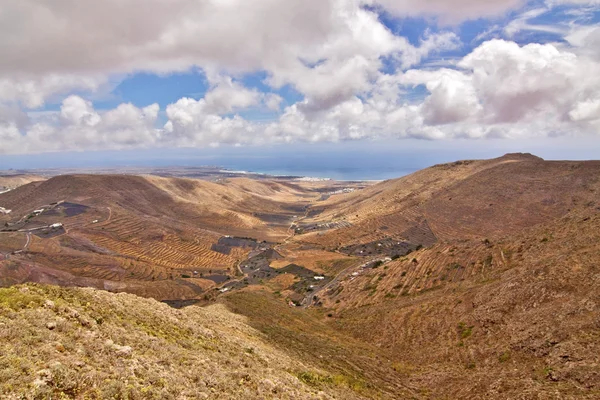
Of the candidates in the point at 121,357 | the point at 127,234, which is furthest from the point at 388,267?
the point at 127,234

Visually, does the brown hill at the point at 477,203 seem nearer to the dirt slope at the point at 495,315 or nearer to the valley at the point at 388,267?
the valley at the point at 388,267

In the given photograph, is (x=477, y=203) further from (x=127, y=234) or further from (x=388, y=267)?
(x=127, y=234)

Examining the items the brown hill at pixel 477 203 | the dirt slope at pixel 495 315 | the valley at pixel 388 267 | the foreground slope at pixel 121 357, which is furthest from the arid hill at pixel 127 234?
the foreground slope at pixel 121 357

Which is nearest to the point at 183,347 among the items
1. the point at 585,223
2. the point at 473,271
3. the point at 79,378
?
the point at 79,378

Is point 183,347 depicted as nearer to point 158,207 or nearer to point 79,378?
point 79,378

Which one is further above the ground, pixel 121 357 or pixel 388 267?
pixel 121 357

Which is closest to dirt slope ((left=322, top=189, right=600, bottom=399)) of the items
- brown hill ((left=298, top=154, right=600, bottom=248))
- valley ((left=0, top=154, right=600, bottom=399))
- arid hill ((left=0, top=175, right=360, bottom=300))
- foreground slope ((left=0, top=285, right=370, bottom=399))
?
valley ((left=0, top=154, right=600, bottom=399))

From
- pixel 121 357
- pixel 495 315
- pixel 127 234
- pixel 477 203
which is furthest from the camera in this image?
pixel 127 234
